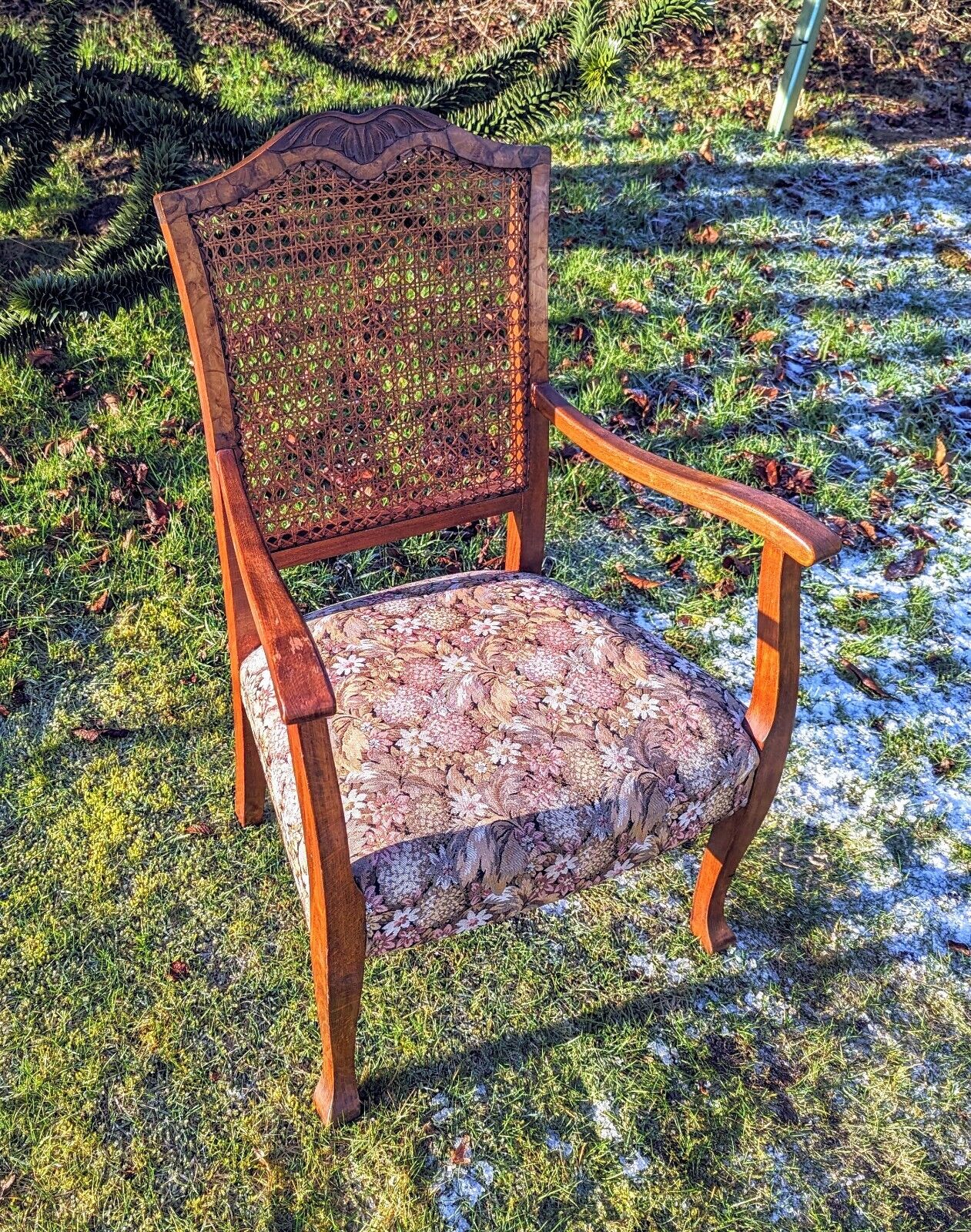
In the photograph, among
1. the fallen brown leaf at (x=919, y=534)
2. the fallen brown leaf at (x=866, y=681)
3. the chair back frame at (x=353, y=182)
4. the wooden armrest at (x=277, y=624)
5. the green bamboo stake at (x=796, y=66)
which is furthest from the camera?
the green bamboo stake at (x=796, y=66)

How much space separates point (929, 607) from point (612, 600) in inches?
41.7

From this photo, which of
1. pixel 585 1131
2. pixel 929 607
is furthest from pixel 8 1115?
pixel 929 607

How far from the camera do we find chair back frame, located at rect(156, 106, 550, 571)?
167cm

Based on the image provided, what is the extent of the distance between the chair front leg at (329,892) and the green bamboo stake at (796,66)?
487 centimetres

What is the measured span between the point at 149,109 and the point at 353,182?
4.44 feet

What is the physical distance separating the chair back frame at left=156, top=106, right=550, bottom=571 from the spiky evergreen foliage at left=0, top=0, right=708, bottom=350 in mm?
1066

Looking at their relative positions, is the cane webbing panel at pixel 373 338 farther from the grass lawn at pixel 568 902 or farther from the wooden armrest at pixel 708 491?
the grass lawn at pixel 568 902

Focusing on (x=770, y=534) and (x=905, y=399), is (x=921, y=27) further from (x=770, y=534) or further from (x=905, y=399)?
(x=770, y=534)

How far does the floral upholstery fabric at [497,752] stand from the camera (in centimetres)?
155

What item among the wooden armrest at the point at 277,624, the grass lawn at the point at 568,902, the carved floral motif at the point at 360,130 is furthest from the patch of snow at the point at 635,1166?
→ the carved floral motif at the point at 360,130

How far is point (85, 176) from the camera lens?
4.76m

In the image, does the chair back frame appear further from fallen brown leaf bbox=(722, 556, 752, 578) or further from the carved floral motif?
fallen brown leaf bbox=(722, 556, 752, 578)

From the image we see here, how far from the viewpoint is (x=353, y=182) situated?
1804 millimetres

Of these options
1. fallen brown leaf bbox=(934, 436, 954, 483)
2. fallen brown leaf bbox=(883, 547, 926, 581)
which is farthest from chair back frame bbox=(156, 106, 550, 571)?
fallen brown leaf bbox=(934, 436, 954, 483)
